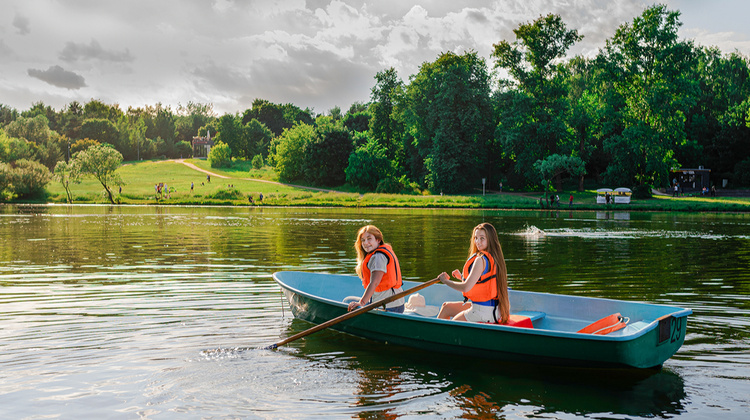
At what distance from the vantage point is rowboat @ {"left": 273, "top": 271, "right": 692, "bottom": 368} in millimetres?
7613

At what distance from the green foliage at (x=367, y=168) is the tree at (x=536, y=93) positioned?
16.2m

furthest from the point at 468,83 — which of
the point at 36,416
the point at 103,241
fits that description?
the point at 36,416

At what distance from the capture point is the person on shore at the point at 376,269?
30.2 ft

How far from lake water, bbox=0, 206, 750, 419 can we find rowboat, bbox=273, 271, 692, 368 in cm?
30

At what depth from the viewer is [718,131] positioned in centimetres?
7481

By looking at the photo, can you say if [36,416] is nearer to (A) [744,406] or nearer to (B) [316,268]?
(A) [744,406]

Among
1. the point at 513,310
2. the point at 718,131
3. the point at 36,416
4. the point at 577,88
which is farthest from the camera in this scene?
the point at 577,88

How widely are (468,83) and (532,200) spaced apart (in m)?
22.2

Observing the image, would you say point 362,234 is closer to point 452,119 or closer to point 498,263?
point 498,263

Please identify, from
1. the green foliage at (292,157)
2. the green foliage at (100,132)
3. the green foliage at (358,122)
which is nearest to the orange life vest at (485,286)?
the green foliage at (292,157)

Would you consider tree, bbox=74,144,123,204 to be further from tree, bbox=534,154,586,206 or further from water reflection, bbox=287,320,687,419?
water reflection, bbox=287,320,687,419

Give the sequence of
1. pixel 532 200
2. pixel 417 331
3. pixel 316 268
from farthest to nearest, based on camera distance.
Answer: pixel 532 200 < pixel 316 268 < pixel 417 331

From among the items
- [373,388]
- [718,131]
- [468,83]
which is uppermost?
[468,83]

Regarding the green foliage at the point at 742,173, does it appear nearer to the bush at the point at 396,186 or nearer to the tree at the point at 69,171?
the bush at the point at 396,186
